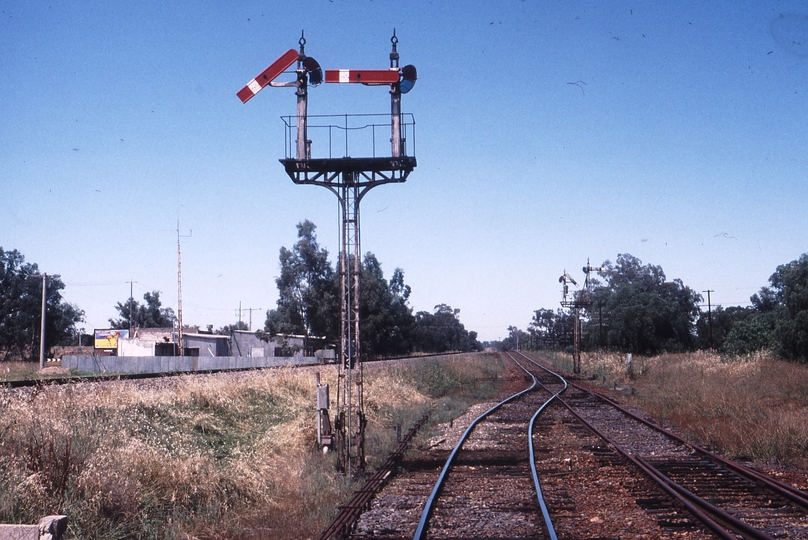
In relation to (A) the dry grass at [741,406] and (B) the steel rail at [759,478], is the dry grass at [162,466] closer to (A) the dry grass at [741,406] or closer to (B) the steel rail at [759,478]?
(B) the steel rail at [759,478]

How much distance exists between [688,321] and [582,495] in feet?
185

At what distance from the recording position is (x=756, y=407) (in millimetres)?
16281

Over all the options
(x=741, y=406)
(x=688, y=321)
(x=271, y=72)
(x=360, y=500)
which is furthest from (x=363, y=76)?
(x=688, y=321)

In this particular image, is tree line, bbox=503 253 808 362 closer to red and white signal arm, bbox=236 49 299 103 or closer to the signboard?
red and white signal arm, bbox=236 49 299 103

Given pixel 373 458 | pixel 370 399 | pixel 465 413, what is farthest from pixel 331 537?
pixel 465 413

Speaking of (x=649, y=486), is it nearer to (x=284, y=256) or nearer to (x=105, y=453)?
(x=105, y=453)

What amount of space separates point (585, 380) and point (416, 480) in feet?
97.6

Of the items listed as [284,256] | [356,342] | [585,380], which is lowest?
[585,380]

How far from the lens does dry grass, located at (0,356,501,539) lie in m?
A: 7.76

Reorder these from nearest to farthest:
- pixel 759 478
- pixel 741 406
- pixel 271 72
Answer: pixel 759 478 < pixel 271 72 < pixel 741 406

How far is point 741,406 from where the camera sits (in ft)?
53.6

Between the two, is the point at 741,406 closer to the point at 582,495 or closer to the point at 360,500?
the point at 582,495

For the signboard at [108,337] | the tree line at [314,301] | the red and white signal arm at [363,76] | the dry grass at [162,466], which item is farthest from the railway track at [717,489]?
the signboard at [108,337]

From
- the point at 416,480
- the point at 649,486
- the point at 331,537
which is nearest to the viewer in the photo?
the point at 331,537
